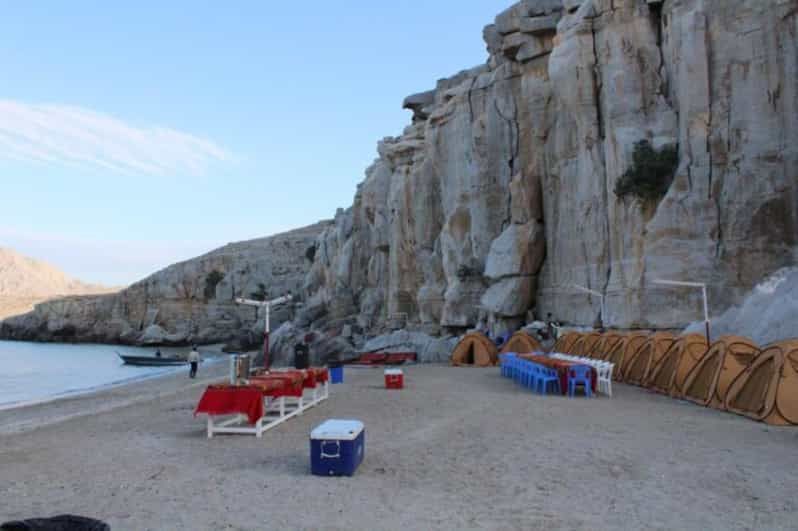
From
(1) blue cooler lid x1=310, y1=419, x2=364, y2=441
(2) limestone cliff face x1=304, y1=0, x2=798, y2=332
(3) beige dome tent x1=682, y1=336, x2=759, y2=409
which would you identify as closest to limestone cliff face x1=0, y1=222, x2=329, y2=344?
(2) limestone cliff face x1=304, y1=0, x2=798, y2=332

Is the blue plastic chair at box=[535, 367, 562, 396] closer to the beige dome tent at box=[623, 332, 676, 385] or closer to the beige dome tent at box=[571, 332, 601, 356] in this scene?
the beige dome tent at box=[623, 332, 676, 385]

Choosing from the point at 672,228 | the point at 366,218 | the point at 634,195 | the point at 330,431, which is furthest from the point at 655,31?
the point at 366,218

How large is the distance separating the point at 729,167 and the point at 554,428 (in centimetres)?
1637

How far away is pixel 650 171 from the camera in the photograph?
86.4 ft

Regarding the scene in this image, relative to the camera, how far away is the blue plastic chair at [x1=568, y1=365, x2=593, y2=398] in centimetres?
1791

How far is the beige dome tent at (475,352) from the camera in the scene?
32469mm

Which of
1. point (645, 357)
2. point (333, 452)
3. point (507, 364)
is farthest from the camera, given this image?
point (507, 364)

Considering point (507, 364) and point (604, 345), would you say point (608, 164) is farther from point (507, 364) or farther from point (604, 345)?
point (507, 364)

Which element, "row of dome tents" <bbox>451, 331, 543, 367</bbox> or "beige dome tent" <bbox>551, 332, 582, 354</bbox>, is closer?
"beige dome tent" <bbox>551, 332, 582, 354</bbox>

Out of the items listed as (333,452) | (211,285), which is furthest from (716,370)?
(211,285)

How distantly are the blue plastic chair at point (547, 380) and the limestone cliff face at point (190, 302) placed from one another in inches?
2741

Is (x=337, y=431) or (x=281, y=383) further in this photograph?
(x=281, y=383)

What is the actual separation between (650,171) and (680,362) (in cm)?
1091

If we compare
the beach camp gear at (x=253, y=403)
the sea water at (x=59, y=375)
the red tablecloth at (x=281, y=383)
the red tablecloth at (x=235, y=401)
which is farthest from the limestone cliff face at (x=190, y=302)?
the red tablecloth at (x=235, y=401)
